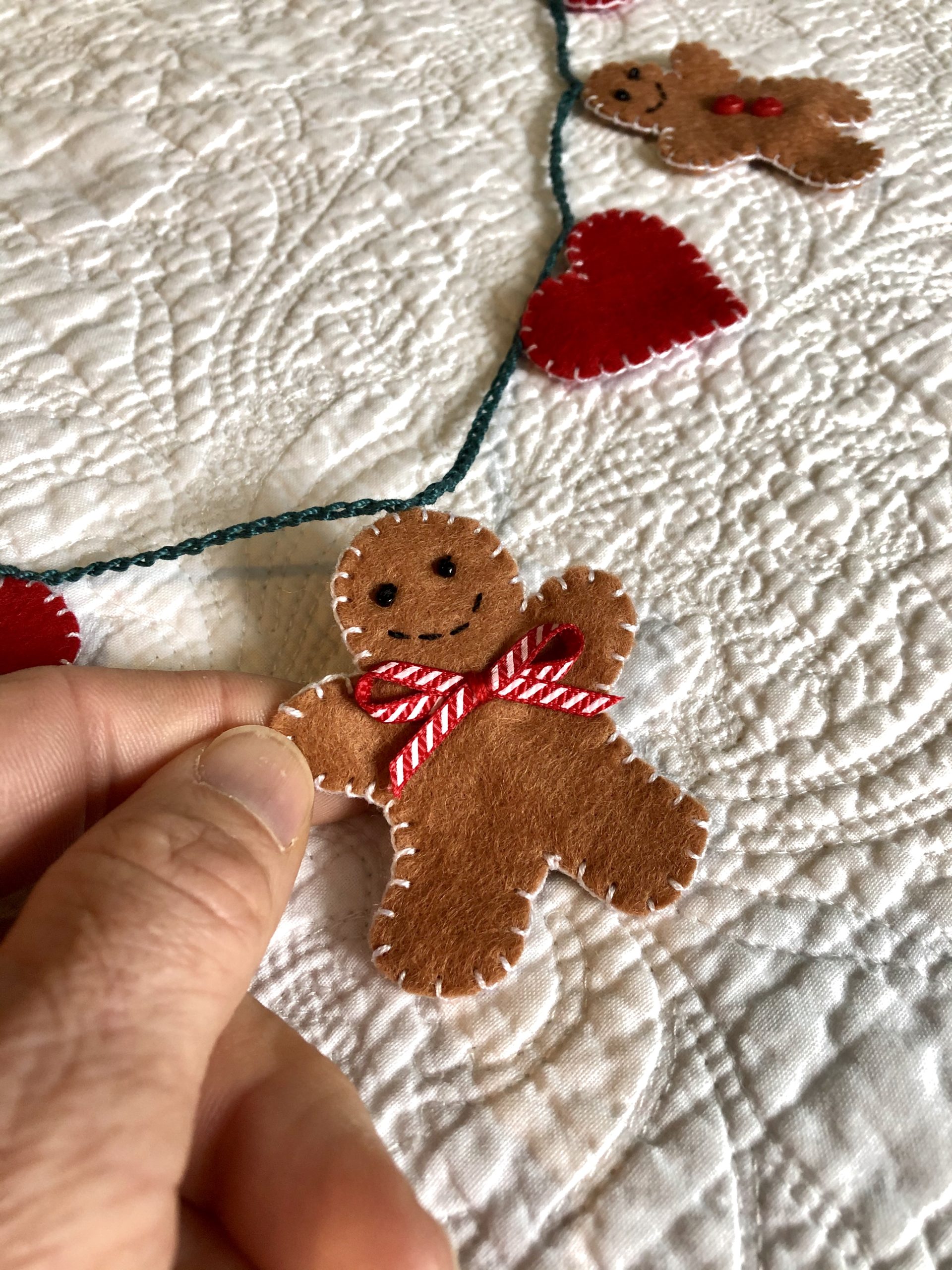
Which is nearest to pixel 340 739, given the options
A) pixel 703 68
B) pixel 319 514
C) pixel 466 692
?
pixel 466 692

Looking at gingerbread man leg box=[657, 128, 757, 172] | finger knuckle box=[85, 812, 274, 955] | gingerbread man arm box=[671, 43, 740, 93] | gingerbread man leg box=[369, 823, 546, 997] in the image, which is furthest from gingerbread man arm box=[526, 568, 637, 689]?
gingerbread man arm box=[671, 43, 740, 93]

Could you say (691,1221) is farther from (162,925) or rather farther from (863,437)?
(863,437)

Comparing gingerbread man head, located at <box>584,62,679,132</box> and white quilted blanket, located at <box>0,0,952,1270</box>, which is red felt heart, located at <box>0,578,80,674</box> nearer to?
white quilted blanket, located at <box>0,0,952,1270</box>

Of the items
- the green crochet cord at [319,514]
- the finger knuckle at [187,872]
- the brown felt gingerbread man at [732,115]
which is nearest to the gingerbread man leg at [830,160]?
the brown felt gingerbread man at [732,115]

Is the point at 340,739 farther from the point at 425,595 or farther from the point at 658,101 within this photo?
the point at 658,101

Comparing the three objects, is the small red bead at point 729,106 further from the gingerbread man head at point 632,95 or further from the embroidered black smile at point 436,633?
the embroidered black smile at point 436,633
